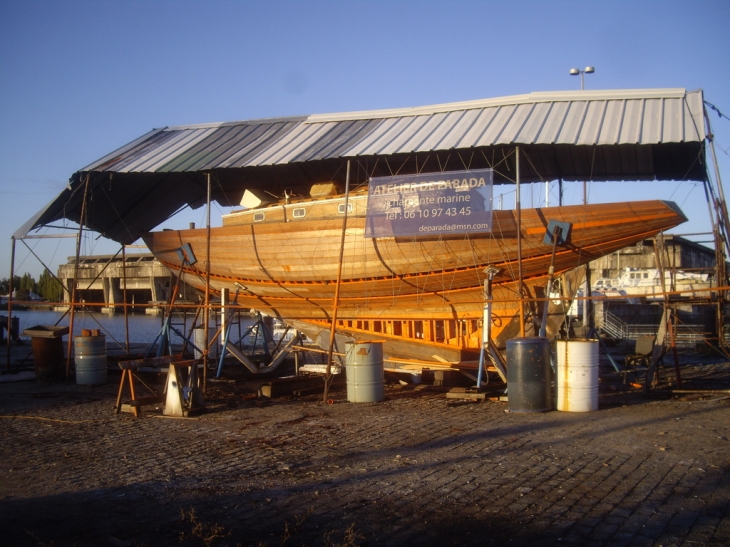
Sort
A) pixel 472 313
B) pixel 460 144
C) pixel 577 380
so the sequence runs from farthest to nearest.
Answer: pixel 472 313, pixel 460 144, pixel 577 380

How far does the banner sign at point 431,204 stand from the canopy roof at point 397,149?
1.94 ft

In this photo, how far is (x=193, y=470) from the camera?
23.2 ft

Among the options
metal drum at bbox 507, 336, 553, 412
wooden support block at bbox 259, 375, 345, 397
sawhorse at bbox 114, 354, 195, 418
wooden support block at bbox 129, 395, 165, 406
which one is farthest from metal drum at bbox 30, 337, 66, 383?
metal drum at bbox 507, 336, 553, 412

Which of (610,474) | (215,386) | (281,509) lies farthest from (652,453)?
(215,386)

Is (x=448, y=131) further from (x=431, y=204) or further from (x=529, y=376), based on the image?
(x=529, y=376)

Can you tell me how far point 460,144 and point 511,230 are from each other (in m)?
2.40

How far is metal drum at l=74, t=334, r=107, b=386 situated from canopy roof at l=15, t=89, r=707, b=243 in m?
3.79

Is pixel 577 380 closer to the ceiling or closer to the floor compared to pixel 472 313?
closer to the floor

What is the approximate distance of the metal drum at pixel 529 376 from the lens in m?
10.3

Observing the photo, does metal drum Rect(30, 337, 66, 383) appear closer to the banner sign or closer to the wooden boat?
the wooden boat

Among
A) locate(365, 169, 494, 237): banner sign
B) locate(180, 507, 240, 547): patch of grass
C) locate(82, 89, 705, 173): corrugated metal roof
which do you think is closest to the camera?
locate(180, 507, 240, 547): patch of grass

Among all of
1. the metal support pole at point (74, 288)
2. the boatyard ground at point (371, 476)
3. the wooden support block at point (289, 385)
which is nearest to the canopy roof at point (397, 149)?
the metal support pole at point (74, 288)

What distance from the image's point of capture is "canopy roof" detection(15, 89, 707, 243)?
516 inches

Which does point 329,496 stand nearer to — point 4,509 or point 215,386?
point 4,509
